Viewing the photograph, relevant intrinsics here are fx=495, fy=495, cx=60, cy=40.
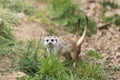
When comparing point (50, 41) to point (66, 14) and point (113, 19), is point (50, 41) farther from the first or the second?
point (113, 19)

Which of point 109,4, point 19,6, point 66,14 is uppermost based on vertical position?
point 19,6

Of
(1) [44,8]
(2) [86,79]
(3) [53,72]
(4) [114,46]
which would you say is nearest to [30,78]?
(3) [53,72]

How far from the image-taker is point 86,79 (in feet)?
→ 21.7

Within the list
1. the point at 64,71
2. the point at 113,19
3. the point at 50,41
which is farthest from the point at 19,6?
Result: the point at 64,71

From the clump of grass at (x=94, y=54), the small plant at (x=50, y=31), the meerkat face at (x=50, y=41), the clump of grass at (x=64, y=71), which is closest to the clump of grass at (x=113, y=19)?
the small plant at (x=50, y=31)

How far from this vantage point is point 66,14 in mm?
9672

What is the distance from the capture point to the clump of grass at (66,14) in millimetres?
9523

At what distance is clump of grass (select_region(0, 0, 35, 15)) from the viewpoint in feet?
28.4

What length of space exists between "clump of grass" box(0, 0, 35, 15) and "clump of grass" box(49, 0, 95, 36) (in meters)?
0.46

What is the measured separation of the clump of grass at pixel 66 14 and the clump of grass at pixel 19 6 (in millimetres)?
462

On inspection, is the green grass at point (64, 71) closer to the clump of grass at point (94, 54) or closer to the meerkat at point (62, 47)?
the meerkat at point (62, 47)

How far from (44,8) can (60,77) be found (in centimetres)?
398

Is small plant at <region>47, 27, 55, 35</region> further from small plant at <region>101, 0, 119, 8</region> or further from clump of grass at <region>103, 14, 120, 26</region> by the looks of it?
small plant at <region>101, 0, 119, 8</region>

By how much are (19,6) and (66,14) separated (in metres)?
0.98
